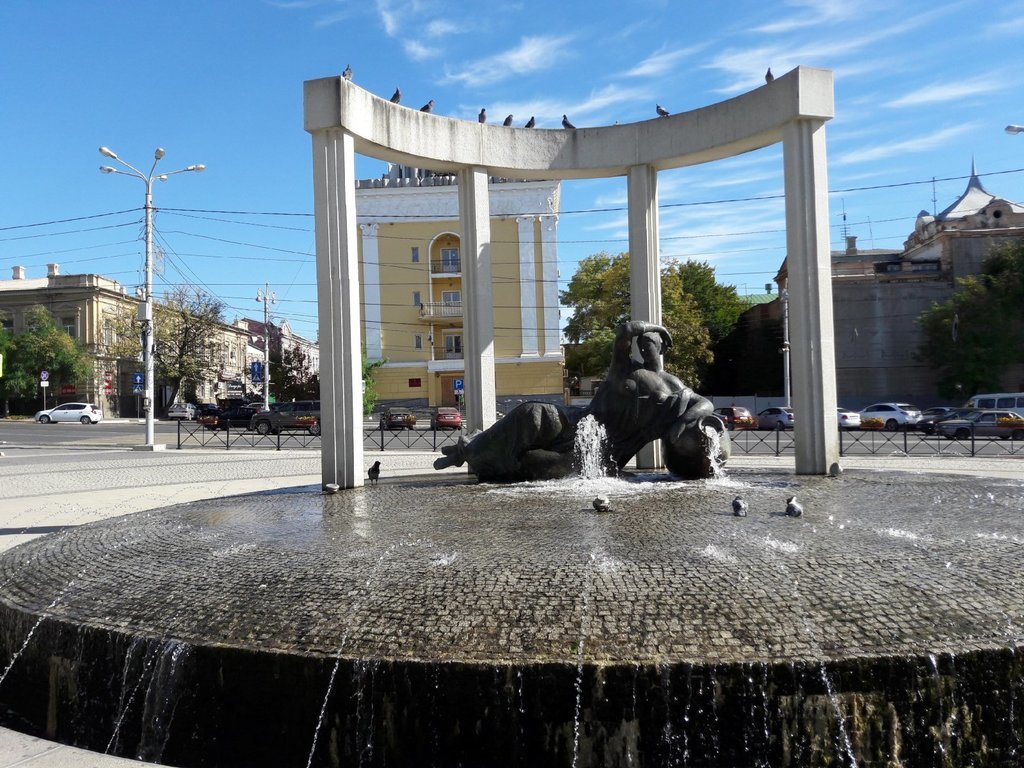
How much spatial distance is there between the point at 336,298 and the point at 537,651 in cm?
688

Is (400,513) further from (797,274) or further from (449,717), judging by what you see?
(797,274)

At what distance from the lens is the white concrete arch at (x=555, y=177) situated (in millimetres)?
9820

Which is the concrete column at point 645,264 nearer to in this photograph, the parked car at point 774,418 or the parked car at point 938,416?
the parked car at point 938,416

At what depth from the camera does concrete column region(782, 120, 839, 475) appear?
10250mm

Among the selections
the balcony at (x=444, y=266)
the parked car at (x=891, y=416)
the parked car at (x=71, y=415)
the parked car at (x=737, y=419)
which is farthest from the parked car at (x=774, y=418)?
the parked car at (x=71, y=415)

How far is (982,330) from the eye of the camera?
4025 centimetres

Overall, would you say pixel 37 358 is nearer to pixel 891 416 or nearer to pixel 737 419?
pixel 737 419

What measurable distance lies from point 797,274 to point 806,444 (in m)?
2.24

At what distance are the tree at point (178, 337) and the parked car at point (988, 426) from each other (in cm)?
4634

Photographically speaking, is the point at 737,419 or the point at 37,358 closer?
the point at 737,419

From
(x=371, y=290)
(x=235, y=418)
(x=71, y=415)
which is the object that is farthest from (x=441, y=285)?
(x=71, y=415)

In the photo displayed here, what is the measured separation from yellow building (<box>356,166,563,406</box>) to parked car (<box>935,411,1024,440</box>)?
2017cm

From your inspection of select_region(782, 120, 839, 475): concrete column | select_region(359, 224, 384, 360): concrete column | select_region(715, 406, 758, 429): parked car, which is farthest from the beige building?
select_region(782, 120, 839, 475): concrete column

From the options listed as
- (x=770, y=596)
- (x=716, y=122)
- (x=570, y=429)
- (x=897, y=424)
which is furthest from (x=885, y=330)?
(x=770, y=596)
